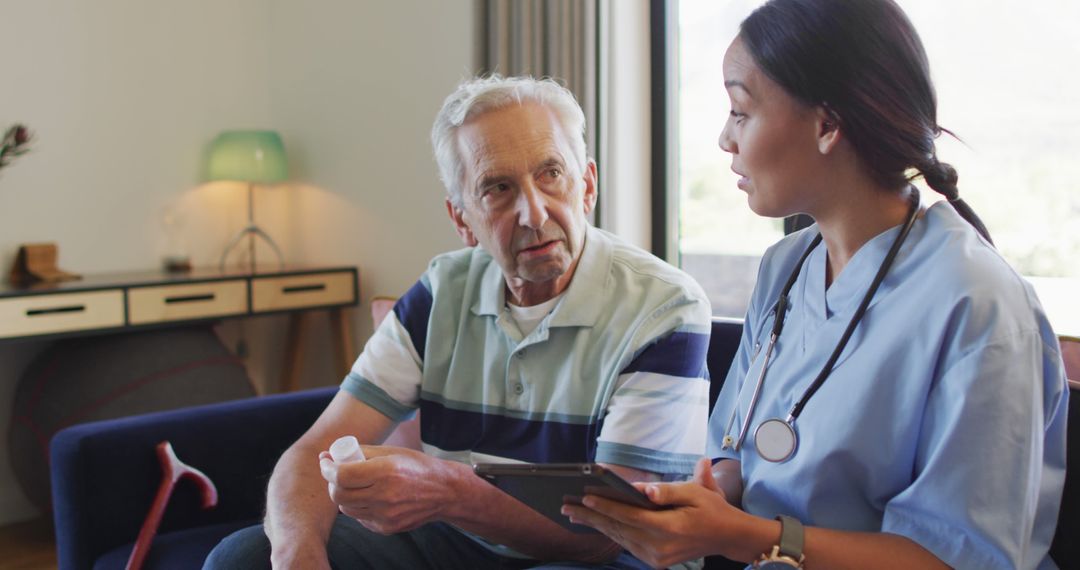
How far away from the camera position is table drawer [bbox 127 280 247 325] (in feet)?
10.4

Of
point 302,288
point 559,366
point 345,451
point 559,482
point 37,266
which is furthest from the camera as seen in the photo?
point 302,288

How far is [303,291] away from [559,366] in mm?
2392

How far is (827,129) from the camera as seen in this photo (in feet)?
3.53

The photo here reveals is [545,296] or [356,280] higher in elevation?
[545,296]

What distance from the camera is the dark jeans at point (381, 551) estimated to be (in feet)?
4.80

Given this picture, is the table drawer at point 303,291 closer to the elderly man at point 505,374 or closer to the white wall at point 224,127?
the white wall at point 224,127

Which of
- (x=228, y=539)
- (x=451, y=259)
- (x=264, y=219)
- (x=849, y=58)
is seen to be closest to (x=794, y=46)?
(x=849, y=58)

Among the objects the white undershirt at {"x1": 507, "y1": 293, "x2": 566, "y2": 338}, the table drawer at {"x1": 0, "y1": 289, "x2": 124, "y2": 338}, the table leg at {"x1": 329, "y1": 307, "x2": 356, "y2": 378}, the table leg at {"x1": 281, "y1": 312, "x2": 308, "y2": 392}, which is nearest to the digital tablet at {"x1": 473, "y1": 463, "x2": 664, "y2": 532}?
the white undershirt at {"x1": 507, "y1": 293, "x2": 566, "y2": 338}

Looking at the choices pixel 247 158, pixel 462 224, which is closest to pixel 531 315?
pixel 462 224

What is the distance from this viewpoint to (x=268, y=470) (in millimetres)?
2031

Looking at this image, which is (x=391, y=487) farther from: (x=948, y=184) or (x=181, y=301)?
(x=181, y=301)

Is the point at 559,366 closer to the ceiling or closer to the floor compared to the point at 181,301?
closer to the ceiling

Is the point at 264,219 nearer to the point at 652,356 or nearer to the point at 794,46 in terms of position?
the point at 652,356

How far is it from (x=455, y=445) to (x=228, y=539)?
15.2 inches
